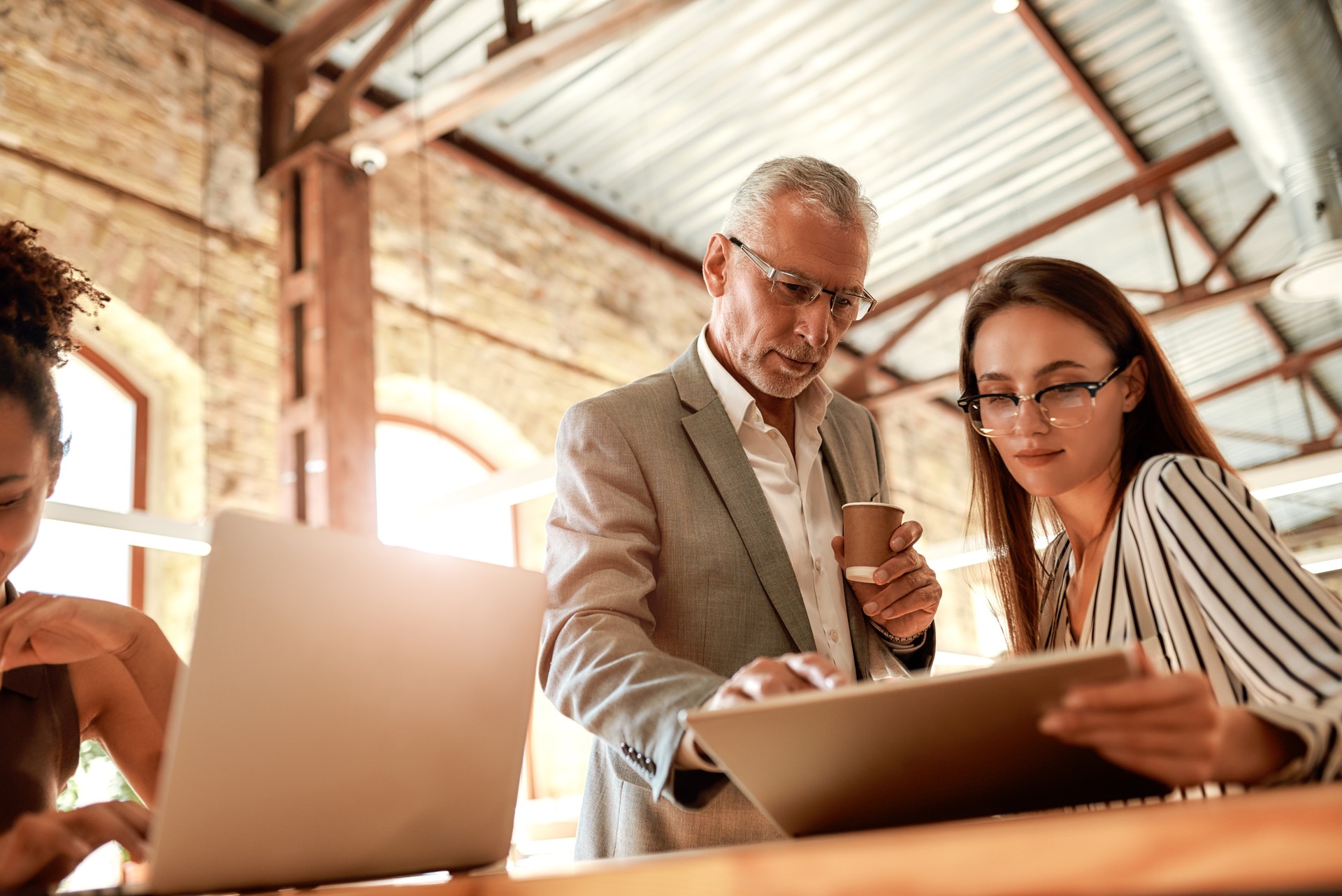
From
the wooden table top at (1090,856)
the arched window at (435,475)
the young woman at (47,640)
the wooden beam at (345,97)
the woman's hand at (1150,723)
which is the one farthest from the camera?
the arched window at (435,475)

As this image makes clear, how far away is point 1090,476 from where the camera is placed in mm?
1679

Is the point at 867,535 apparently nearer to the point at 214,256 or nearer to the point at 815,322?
the point at 815,322

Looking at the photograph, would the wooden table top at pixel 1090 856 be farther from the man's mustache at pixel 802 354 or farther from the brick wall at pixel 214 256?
the brick wall at pixel 214 256

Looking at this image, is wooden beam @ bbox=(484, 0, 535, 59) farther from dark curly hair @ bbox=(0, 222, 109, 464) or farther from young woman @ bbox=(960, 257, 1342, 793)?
young woman @ bbox=(960, 257, 1342, 793)

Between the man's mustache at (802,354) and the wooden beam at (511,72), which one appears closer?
the man's mustache at (802,354)

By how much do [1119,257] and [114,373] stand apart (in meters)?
8.08

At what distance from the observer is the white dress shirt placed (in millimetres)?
2045

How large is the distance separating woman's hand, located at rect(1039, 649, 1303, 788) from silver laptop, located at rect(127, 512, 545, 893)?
22.7 inches

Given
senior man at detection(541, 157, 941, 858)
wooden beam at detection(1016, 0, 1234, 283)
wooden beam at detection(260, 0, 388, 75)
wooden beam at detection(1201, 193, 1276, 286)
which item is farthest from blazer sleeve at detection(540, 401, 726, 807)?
wooden beam at detection(1201, 193, 1276, 286)

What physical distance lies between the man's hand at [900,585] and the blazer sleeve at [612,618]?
0.32 metres

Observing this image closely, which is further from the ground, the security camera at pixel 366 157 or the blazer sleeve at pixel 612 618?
the security camera at pixel 366 157

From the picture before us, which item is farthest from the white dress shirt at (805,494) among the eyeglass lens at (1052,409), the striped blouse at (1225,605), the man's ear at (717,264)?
the striped blouse at (1225,605)

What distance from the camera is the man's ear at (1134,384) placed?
1.69 metres

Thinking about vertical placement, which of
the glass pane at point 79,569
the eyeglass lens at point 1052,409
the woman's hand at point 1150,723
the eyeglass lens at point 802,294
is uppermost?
the glass pane at point 79,569
